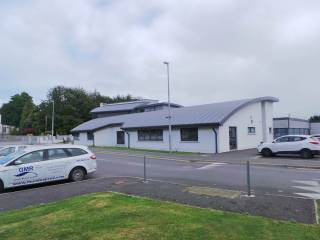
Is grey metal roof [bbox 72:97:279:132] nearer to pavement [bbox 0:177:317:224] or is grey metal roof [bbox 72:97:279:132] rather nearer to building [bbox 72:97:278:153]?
building [bbox 72:97:278:153]

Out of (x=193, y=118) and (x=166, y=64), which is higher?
(x=166, y=64)

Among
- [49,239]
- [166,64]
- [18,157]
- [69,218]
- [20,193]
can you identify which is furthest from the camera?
[166,64]

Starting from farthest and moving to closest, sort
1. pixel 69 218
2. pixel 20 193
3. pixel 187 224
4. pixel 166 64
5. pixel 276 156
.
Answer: pixel 166 64, pixel 276 156, pixel 20 193, pixel 69 218, pixel 187 224

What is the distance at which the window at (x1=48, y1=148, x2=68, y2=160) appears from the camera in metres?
13.4

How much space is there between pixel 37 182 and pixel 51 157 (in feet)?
3.58

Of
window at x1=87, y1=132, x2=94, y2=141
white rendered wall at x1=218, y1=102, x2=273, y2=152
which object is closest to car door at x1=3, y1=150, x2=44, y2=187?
white rendered wall at x1=218, y1=102, x2=273, y2=152

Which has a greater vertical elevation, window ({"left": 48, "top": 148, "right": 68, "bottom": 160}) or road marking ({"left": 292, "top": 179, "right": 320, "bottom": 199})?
window ({"left": 48, "top": 148, "right": 68, "bottom": 160})

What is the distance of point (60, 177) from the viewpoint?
13.4 m

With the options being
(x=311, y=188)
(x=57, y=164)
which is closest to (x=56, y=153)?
(x=57, y=164)

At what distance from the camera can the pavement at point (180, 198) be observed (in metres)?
7.61

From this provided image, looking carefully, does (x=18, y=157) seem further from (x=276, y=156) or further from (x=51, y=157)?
(x=276, y=156)

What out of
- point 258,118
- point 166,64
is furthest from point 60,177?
point 258,118

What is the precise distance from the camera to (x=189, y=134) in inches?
1239

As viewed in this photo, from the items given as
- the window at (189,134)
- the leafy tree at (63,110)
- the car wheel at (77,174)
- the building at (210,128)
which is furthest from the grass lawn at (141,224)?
the leafy tree at (63,110)
